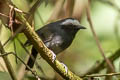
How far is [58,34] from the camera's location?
439 cm

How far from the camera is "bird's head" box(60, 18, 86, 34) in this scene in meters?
4.28

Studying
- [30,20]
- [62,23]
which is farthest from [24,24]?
[62,23]

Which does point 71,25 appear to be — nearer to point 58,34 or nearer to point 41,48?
point 58,34

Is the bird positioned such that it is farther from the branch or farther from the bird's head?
the branch

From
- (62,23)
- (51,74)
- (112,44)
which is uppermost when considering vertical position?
(62,23)

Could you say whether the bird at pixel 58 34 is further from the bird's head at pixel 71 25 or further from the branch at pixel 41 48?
the branch at pixel 41 48

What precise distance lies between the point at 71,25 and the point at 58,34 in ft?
0.76

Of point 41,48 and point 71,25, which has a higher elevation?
point 71,25

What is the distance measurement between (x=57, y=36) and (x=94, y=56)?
0.71 meters

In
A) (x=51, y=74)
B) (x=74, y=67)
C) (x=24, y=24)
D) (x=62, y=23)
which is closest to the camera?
(x=24, y=24)

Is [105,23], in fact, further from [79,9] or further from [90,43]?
[79,9]

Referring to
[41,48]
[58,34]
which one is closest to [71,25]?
[58,34]

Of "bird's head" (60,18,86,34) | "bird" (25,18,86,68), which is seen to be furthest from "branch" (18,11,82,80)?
"bird's head" (60,18,86,34)

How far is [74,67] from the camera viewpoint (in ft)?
15.6
